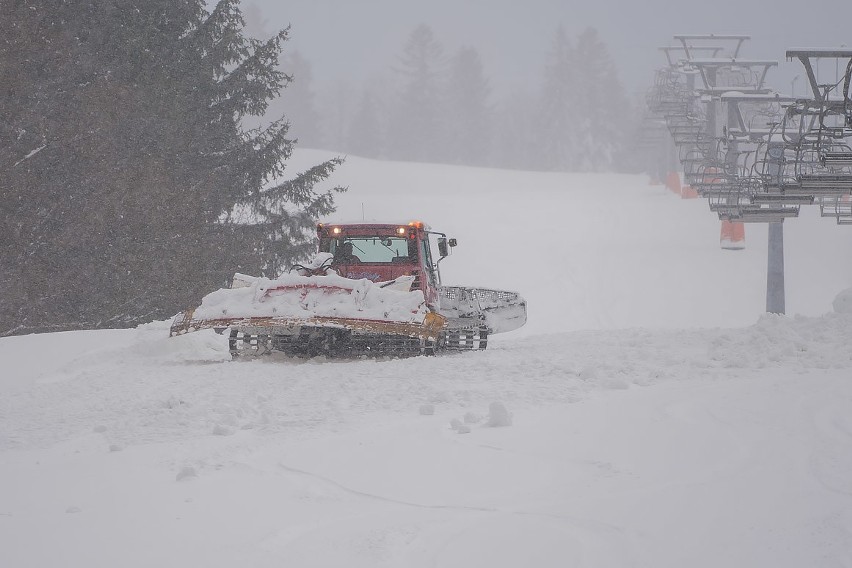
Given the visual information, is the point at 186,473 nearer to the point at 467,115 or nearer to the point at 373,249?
the point at 373,249

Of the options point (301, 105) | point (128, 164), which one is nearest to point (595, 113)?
point (301, 105)

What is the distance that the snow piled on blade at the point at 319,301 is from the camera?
11398 millimetres

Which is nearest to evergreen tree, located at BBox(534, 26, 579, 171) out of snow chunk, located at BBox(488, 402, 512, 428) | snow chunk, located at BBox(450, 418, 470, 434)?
snow chunk, located at BBox(488, 402, 512, 428)

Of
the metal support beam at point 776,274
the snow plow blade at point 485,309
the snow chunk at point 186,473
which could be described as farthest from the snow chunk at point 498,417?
the metal support beam at point 776,274

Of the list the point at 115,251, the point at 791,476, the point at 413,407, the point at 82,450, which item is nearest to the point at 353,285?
the point at 413,407

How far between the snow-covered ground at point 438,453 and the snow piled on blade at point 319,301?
A: 22.8 inches

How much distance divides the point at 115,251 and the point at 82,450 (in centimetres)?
1337

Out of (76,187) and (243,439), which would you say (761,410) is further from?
(76,187)

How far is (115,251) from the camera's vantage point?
19297 mm

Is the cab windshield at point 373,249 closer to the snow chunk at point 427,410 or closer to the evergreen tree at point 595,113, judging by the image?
the snow chunk at point 427,410

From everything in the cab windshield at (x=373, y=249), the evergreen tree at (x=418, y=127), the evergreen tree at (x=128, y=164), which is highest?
the evergreen tree at (x=418, y=127)

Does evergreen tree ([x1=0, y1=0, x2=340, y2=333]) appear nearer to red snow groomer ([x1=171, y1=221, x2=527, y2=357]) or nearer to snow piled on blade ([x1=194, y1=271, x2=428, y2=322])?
red snow groomer ([x1=171, y1=221, x2=527, y2=357])

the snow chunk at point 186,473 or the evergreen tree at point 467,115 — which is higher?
the evergreen tree at point 467,115

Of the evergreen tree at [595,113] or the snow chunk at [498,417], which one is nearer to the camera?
the snow chunk at [498,417]
